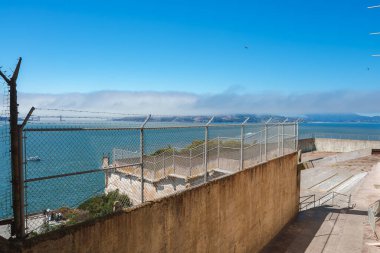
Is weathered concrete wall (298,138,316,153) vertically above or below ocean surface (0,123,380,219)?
below

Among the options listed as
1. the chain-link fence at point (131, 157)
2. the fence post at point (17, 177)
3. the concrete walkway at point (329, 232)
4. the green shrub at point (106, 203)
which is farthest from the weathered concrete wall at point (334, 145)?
the fence post at point (17, 177)

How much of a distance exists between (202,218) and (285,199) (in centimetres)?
830

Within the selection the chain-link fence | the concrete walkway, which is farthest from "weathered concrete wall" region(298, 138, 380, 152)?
the chain-link fence

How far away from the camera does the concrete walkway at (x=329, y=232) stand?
1308cm

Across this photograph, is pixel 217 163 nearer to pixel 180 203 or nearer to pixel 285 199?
pixel 285 199

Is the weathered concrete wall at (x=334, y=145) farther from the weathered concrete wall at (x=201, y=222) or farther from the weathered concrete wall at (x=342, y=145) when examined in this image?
the weathered concrete wall at (x=201, y=222)

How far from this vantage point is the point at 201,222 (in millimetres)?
8227

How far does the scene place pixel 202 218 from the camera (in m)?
8.26

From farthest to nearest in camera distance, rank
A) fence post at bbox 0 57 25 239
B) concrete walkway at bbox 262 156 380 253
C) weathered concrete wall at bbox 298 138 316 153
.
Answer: weathered concrete wall at bbox 298 138 316 153 → concrete walkway at bbox 262 156 380 253 → fence post at bbox 0 57 25 239

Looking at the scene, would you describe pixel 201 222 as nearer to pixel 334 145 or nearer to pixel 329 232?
pixel 329 232

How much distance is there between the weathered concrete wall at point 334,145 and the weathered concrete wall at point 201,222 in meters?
30.0

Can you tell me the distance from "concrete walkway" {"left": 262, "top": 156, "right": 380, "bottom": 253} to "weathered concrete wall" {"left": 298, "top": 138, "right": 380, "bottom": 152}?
23823mm

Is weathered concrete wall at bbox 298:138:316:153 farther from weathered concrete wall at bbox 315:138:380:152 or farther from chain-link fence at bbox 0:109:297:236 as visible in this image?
chain-link fence at bbox 0:109:297:236

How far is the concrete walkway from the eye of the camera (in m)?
13.1
